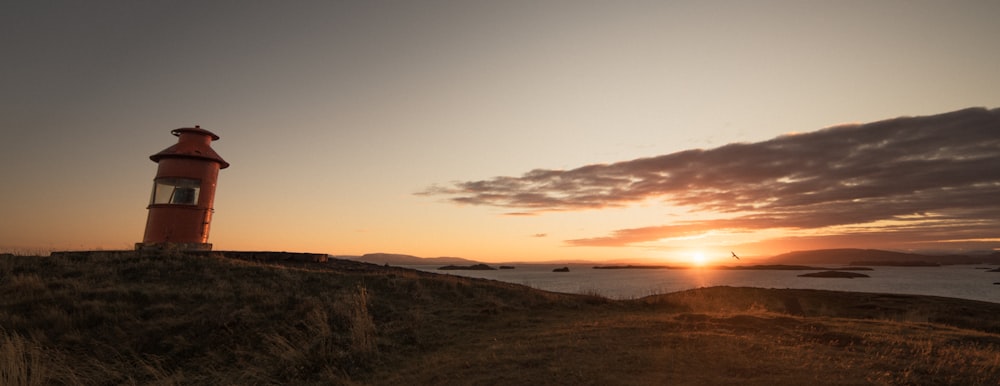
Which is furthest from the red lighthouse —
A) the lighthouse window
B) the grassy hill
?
the grassy hill

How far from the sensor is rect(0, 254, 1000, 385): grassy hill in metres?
7.71

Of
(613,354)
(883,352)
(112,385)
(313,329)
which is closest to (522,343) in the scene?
(613,354)

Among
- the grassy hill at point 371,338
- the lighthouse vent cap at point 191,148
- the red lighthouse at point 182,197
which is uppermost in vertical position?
the lighthouse vent cap at point 191,148

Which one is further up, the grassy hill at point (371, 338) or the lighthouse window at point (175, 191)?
the lighthouse window at point (175, 191)

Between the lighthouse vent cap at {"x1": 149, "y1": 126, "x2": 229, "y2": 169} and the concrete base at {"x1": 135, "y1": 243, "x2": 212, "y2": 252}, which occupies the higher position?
the lighthouse vent cap at {"x1": 149, "y1": 126, "x2": 229, "y2": 169}

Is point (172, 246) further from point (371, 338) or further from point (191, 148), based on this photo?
point (371, 338)

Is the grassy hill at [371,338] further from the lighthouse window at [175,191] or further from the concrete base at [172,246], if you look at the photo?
the lighthouse window at [175,191]

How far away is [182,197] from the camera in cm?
2067

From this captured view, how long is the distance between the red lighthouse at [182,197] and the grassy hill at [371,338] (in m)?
2.89

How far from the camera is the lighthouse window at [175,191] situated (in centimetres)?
2061

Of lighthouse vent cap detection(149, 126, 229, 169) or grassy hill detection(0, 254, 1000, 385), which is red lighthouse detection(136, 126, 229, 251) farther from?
grassy hill detection(0, 254, 1000, 385)

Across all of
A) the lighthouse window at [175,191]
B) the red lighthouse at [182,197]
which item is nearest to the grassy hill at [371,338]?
the red lighthouse at [182,197]

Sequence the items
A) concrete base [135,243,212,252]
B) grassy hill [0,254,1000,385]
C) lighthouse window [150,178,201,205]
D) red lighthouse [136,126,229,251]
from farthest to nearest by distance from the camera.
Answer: lighthouse window [150,178,201,205]
red lighthouse [136,126,229,251]
concrete base [135,243,212,252]
grassy hill [0,254,1000,385]

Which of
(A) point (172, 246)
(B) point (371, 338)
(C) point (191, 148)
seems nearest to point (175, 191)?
(C) point (191, 148)
